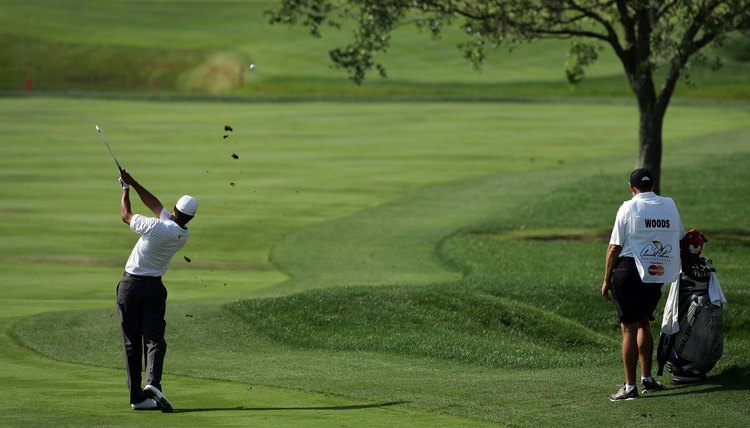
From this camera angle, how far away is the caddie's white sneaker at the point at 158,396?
11461 millimetres

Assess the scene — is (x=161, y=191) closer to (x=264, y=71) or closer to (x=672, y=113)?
(x=672, y=113)

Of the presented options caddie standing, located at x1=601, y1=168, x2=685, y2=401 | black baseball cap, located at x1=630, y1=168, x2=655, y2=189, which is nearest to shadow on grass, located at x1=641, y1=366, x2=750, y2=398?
caddie standing, located at x1=601, y1=168, x2=685, y2=401

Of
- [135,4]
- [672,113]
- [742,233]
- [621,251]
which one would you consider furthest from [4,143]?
[135,4]

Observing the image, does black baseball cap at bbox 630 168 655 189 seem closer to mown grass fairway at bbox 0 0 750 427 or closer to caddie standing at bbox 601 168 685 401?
caddie standing at bbox 601 168 685 401

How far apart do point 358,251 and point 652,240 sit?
1340 cm

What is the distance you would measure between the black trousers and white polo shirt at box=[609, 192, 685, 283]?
13.1ft

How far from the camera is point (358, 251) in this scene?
2506cm

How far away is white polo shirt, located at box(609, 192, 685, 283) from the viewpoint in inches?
469

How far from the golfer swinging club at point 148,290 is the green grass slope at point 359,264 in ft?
1.29

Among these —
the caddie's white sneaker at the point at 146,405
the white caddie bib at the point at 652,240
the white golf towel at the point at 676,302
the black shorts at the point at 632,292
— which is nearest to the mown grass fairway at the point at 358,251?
the caddie's white sneaker at the point at 146,405

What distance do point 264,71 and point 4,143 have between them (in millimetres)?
30651

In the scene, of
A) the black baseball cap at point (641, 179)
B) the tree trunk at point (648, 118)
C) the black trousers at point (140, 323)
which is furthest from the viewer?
the tree trunk at point (648, 118)

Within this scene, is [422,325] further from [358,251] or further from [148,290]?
[358,251]

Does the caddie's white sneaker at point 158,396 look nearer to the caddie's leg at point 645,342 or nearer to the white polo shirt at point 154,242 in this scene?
the white polo shirt at point 154,242
